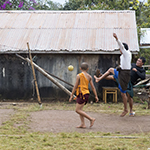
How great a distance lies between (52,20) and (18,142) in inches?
337

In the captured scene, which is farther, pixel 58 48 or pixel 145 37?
pixel 145 37

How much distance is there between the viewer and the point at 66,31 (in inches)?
456

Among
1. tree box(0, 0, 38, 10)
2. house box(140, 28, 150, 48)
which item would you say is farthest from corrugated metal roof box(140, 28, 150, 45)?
tree box(0, 0, 38, 10)

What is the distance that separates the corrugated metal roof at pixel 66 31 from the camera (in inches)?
420

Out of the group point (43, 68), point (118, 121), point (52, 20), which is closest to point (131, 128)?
point (118, 121)

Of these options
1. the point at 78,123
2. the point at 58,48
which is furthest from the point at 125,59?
the point at 58,48

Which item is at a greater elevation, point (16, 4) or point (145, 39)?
point (16, 4)

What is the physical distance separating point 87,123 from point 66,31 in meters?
5.88

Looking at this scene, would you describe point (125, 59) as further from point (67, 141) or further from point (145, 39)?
point (145, 39)

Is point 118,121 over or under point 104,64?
under

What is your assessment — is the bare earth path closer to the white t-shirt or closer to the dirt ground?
the dirt ground

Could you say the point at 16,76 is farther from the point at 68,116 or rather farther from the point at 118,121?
the point at 118,121

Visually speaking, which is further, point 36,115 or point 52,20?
point 52,20

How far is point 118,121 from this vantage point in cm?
689
